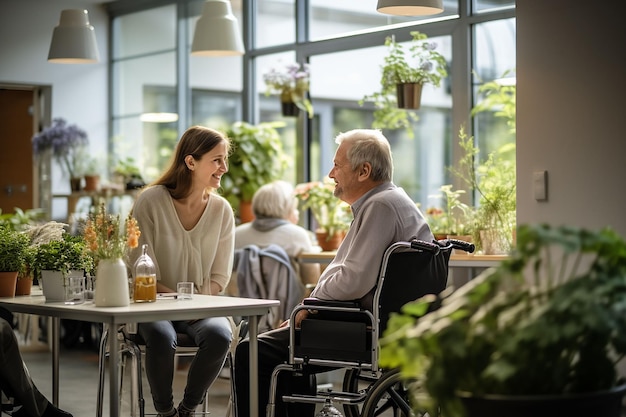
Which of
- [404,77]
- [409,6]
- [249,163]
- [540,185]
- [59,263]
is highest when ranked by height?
[409,6]

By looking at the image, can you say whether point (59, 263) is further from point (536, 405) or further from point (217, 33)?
point (217, 33)

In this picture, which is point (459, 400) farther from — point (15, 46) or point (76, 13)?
point (15, 46)

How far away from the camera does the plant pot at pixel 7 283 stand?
3699 millimetres

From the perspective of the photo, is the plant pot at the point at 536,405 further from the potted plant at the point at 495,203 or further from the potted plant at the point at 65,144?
the potted plant at the point at 65,144

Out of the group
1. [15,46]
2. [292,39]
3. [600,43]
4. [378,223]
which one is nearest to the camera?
[378,223]

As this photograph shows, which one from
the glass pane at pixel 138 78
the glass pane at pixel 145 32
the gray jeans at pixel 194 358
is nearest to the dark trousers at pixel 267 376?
the gray jeans at pixel 194 358

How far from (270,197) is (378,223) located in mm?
2537

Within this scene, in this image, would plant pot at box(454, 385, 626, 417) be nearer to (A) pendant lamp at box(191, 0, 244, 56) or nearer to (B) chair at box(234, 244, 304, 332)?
(B) chair at box(234, 244, 304, 332)

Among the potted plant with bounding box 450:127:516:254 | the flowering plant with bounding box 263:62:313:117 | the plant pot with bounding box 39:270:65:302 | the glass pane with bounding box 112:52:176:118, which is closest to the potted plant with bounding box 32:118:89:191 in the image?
the glass pane with bounding box 112:52:176:118

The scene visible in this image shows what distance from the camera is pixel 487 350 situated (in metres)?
1.92

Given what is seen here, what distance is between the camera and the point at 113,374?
3.04 meters

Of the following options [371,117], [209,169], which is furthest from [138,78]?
[209,169]

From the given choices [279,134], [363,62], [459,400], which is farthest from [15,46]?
[459,400]

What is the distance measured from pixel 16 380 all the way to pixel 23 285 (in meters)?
0.36
